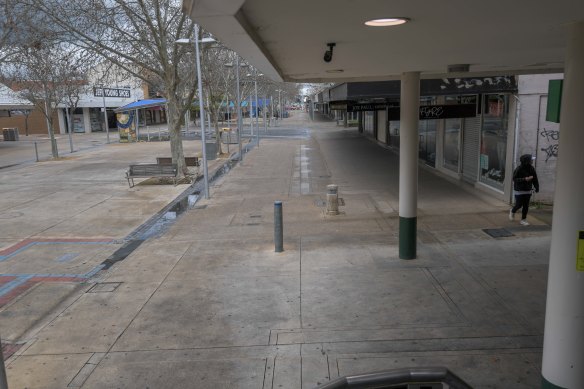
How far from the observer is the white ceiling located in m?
3.16

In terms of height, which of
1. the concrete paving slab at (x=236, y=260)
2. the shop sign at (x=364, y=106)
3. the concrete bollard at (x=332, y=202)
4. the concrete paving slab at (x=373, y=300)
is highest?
the shop sign at (x=364, y=106)

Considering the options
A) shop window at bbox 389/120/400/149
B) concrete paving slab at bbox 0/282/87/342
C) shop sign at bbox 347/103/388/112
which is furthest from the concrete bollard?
shop window at bbox 389/120/400/149

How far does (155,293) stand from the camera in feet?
23.9

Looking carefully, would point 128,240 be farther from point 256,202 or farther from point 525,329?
point 525,329

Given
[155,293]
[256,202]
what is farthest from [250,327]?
[256,202]

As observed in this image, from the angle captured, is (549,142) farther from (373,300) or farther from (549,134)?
(373,300)

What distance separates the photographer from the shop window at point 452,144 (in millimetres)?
15906

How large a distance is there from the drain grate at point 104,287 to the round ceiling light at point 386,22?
5.65 meters

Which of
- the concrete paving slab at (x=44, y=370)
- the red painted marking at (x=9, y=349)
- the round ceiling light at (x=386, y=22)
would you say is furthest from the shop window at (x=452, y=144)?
the red painted marking at (x=9, y=349)

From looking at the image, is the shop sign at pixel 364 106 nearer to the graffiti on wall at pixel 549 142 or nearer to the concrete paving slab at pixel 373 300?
the graffiti on wall at pixel 549 142

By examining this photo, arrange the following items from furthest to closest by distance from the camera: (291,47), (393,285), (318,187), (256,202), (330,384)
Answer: (318,187) → (256,202) → (393,285) → (291,47) → (330,384)

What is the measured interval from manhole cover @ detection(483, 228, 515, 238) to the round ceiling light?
679 centimetres

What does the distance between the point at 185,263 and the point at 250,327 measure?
298 centimetres

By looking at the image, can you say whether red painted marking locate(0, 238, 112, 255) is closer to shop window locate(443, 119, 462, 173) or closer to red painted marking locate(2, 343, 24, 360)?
red painted marking locate(2, 343, 24, 360)
